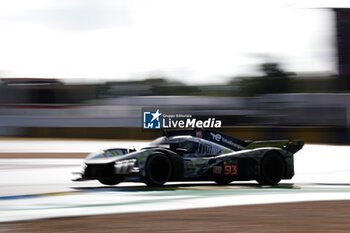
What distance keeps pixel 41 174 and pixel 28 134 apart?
73.1ft

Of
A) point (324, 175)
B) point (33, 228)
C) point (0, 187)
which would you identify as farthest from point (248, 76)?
point (33, 228)

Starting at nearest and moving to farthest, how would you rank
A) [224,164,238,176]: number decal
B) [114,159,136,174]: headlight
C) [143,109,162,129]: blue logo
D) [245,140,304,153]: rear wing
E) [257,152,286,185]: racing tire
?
[114,159,136,174]: headlight
[224,164,238,176]: number decal
[257,152,286,185]: racing tire
[245,140,304,153]: rear wing
[143,109,162,129]: blue logo

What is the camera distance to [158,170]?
436 inches

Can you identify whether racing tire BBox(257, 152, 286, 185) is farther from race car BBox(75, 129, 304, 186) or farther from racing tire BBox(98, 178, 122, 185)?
racing tire BBox(98, 178, 122, 185)

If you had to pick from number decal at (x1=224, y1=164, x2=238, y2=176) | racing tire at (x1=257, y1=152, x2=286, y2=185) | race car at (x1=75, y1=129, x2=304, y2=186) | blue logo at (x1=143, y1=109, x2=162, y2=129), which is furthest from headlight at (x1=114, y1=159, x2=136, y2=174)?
blue logo at (x1=143, y1=109, x2=162, y2=129)

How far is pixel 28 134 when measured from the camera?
120ft

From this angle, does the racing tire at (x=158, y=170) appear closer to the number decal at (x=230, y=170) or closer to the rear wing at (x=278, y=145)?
the number decal at (x=230, y=170)

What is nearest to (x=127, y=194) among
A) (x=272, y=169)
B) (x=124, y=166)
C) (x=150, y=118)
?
(x=124, y=166)

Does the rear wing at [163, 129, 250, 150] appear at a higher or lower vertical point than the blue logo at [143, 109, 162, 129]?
lower

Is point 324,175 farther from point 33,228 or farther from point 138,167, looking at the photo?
point 33,228

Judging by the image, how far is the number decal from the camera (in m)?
11.8

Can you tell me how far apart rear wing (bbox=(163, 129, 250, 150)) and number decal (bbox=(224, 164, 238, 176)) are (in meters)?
0.73

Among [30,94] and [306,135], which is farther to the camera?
[30,94]

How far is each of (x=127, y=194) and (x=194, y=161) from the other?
1959 mm
